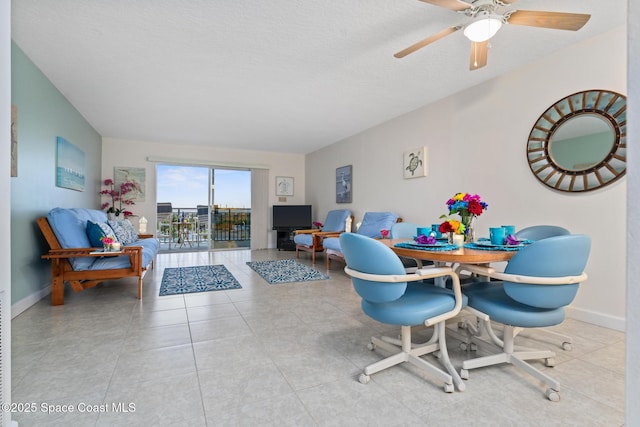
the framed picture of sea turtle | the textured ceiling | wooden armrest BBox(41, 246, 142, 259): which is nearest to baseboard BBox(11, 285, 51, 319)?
wooden armrest BBox(41, 246, 142, 259)

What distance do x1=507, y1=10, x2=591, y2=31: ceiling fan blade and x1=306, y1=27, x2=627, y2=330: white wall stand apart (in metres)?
0.94

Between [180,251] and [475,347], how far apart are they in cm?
646

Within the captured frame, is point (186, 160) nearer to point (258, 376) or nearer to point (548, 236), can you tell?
point (258, 376)

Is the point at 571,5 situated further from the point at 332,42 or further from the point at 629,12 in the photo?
the point at 629,12

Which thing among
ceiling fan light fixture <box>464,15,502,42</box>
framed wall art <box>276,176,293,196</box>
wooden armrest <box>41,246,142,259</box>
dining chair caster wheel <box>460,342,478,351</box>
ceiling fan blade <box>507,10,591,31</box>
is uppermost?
ceiling fan light fixture <box>464,15,502,42</box>

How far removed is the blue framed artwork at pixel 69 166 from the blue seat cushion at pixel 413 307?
3.91 metres

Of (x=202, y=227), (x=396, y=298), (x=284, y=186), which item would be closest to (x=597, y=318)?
(x=396, y=298)

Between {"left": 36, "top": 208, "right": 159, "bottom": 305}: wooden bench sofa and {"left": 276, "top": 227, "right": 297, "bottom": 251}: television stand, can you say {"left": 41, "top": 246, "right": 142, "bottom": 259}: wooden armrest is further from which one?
{"left": 276, "top": 227, "right": 297, "bottom": 251}: television stand

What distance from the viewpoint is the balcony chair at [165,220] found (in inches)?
277

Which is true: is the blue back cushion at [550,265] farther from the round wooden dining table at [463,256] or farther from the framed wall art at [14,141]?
the framed wall art at [14,141]

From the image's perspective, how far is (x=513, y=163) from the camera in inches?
121

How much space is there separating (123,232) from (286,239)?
3.48 metres

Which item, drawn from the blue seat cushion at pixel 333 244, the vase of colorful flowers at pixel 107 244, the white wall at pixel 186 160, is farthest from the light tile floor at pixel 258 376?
the white wall at pixel 186 160

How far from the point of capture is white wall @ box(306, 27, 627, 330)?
2416 millimetres
